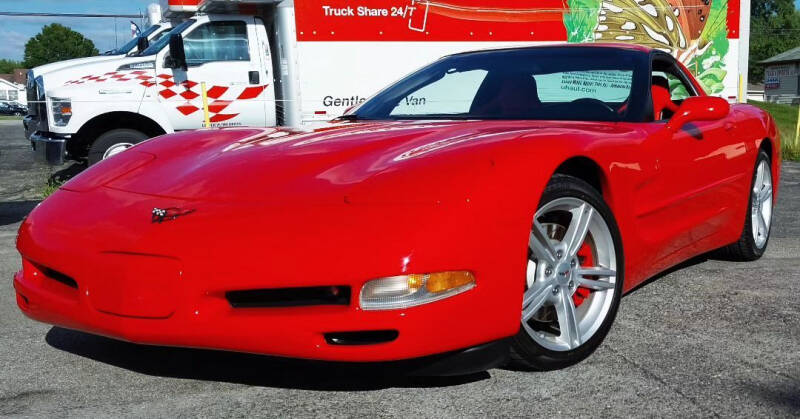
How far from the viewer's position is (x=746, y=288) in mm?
4043

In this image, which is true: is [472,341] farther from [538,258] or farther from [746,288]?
[746,288]

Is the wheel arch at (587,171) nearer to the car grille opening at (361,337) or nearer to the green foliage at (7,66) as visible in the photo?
the car grille opening at (361,337)

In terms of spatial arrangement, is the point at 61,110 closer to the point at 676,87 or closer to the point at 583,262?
the point at 676,87

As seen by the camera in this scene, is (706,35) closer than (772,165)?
No

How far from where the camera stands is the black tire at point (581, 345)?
2.65 meters

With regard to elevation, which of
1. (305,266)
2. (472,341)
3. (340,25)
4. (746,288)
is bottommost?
(746,288)

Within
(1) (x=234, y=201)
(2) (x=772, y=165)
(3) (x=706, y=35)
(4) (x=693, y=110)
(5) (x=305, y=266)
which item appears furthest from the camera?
(3) (x=706, y=35)

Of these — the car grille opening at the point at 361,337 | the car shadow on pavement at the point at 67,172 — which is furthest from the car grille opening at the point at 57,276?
the car shadow on pavement at the point at 67,172

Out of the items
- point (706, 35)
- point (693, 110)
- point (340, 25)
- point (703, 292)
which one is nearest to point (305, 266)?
point (693, 110)

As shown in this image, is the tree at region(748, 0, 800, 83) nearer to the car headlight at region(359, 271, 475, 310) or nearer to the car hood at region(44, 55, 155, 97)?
the car hood at region(44, 55, 155, 97)

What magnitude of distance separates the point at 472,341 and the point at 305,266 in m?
0.51

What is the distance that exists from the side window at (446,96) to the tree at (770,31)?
8929 centimetres

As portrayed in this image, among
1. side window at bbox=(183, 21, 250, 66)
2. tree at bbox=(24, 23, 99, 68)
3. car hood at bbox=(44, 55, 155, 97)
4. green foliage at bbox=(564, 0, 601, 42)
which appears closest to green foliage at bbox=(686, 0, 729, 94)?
green foliage at bbox=(564, 0, 601, 42)

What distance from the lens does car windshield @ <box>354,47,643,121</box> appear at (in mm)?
3709
